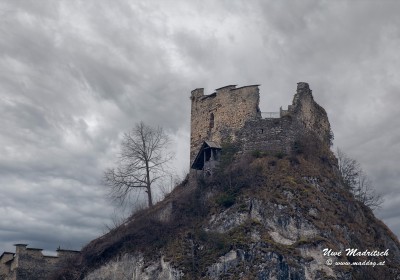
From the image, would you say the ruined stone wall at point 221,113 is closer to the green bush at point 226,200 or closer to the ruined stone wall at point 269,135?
the ruined stone wall at point 269,135

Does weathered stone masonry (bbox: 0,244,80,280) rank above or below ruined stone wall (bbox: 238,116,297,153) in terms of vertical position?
below

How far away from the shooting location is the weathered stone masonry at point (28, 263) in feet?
157

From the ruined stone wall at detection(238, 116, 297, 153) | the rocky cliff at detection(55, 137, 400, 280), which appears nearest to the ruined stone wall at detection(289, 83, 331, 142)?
the ruined stone wall at detection(238, 116, 297, 153)

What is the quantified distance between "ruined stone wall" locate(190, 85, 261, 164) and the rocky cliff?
2445mm

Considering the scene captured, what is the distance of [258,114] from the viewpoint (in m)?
47.9

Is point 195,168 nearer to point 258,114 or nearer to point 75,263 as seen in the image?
point 258,114

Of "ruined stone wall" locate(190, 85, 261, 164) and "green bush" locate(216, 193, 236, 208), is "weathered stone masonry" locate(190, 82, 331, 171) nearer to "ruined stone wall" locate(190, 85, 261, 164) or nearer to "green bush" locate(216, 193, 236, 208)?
"ruined stone wall" locate(190, 85, 261, 164)

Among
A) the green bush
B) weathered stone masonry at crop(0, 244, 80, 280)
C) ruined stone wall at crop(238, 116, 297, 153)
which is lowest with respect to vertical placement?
weathered stone masonry at crop(0, 244, 80, 280)

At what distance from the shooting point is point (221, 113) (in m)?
49.5

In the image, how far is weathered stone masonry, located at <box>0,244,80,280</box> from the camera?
1880 inches

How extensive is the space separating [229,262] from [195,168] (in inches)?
491

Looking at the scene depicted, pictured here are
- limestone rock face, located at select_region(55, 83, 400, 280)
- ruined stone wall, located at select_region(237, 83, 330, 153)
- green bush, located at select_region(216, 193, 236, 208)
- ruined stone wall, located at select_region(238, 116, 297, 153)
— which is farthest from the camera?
ruined stone wall, located at select_region(237, 83, 330, 153)

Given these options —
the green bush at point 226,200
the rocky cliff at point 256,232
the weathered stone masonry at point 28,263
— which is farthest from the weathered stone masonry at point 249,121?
the weathered stone masonry at point 28,263

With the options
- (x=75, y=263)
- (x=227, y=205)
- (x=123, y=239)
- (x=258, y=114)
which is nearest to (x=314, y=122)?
(x=258, y=114)
